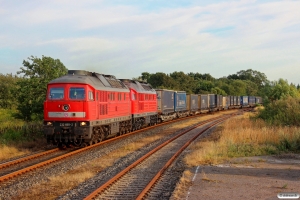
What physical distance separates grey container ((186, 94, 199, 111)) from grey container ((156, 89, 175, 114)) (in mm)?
7925

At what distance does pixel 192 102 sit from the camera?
1889 inches

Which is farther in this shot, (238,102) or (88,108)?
(238,102)

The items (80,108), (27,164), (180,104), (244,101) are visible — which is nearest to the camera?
(27,164)

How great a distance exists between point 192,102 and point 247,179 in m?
38.1

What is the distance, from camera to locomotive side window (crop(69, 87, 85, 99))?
16.9 metres

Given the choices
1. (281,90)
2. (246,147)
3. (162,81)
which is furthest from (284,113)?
(162,81)

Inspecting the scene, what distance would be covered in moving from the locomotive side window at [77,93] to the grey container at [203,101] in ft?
116

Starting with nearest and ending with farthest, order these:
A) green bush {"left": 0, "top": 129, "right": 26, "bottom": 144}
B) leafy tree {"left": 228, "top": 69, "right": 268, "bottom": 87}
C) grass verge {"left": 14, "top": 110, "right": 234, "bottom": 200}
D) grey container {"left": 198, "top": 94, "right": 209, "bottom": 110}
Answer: grass verge {"left": 14, "top": 110, "right": 234, "bottom": 200}
green bush {"left": 0, "top": 129, "right": 26, "bottom": 144}
grey container {"left": 198, "top": 94, "right": 209, "bottom": 110}
leafy tree {"left": 228, "top": 69, "right": 268, "bottom": 87}

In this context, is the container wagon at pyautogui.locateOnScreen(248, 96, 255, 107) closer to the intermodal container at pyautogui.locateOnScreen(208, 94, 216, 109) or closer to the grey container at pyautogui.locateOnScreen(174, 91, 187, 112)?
the intermodal container at pyautogui.locateOnScreen(208, 94, 216, 109)

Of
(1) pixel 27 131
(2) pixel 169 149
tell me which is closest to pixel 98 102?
(2) pixel 169 149

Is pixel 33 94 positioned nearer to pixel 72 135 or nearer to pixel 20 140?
pixel 20 140

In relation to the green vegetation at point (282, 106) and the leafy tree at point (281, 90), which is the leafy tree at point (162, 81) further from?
the leafy tree at point (281, 90)

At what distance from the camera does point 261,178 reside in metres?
10.2

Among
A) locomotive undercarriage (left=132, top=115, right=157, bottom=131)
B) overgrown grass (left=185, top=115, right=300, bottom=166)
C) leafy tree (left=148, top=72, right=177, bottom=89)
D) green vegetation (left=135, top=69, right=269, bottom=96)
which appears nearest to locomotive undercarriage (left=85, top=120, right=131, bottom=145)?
locomotive undercarriage (left=132, top=115, right=157, bottom=131)
